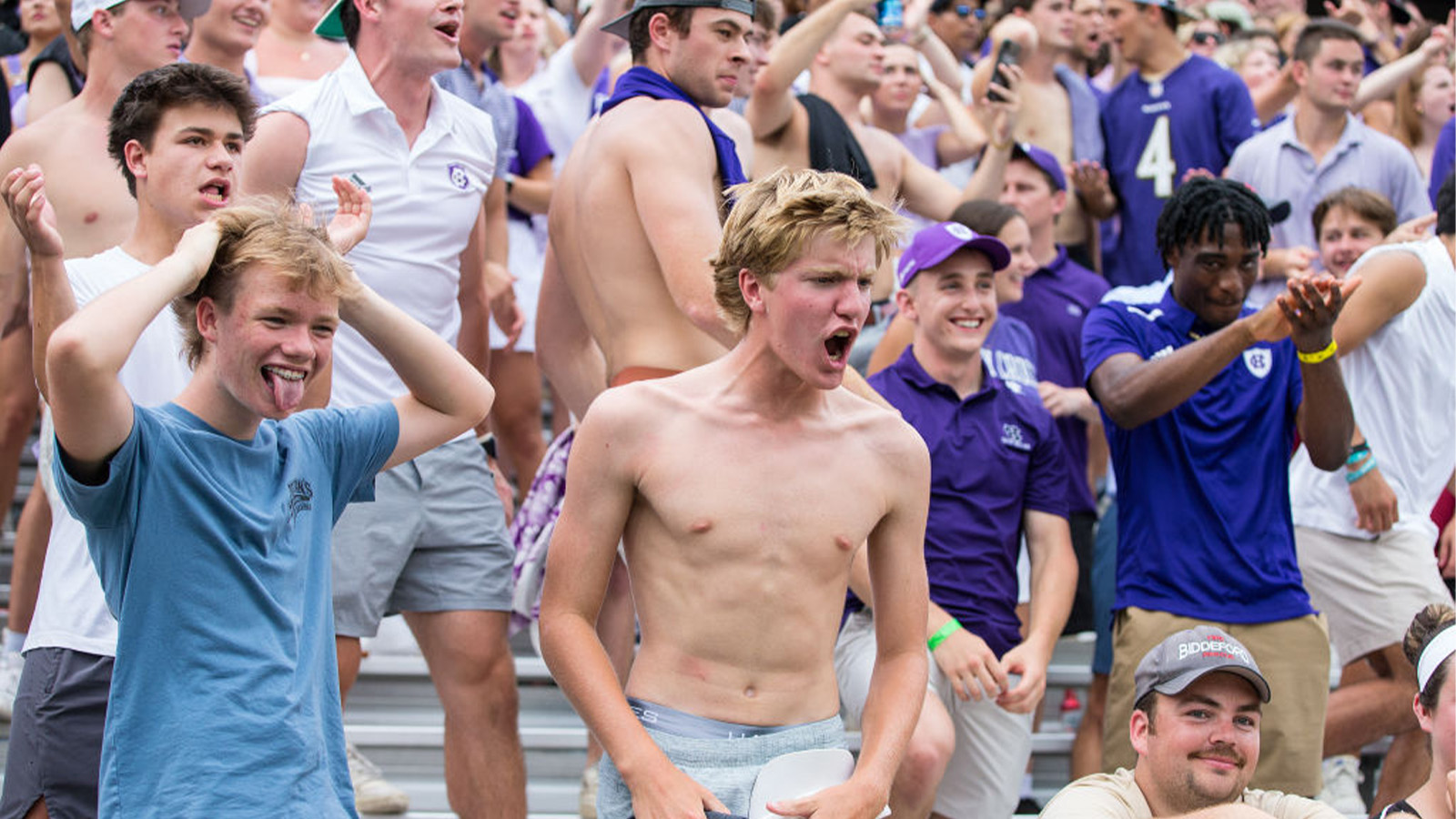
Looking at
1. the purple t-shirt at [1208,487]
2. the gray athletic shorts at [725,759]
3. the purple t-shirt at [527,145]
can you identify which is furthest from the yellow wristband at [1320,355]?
the purple t-shirt at [527,145]

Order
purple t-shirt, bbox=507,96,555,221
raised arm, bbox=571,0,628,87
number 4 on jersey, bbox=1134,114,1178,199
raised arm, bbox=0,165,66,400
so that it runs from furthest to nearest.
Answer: number 4 on jersey, bbox=1134,114,1178,199
raised arm, bbox=571,0,628,87
purple t-shirt, bbox=507,96,555,221
raised arm, bbox=0,165,66,400

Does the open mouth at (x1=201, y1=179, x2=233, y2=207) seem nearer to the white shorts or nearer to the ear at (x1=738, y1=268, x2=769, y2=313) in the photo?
the ear at (x1=738, y1=268, x2=769, y2=313)

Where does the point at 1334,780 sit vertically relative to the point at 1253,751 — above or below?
below

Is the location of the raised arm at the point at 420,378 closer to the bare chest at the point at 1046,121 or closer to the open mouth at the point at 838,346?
the open mouth at the point at 838,346

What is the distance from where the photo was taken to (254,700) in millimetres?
2971

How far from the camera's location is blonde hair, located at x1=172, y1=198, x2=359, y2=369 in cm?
308

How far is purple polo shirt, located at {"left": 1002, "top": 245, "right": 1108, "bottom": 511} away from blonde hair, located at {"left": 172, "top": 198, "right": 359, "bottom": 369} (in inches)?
138

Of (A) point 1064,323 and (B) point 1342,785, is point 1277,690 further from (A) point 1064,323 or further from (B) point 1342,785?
(A) point 1064,323

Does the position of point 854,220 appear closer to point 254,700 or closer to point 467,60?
point 254,700

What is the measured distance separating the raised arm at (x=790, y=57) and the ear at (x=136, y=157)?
2689 mm

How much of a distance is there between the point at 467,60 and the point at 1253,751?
3666 millimetres

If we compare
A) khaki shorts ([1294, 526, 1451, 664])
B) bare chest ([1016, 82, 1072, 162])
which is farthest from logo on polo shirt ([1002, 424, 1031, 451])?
bare chest ([1016, 82, 1072, 162])

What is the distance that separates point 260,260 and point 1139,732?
2.29 meters

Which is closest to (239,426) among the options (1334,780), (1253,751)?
(1253,751)
